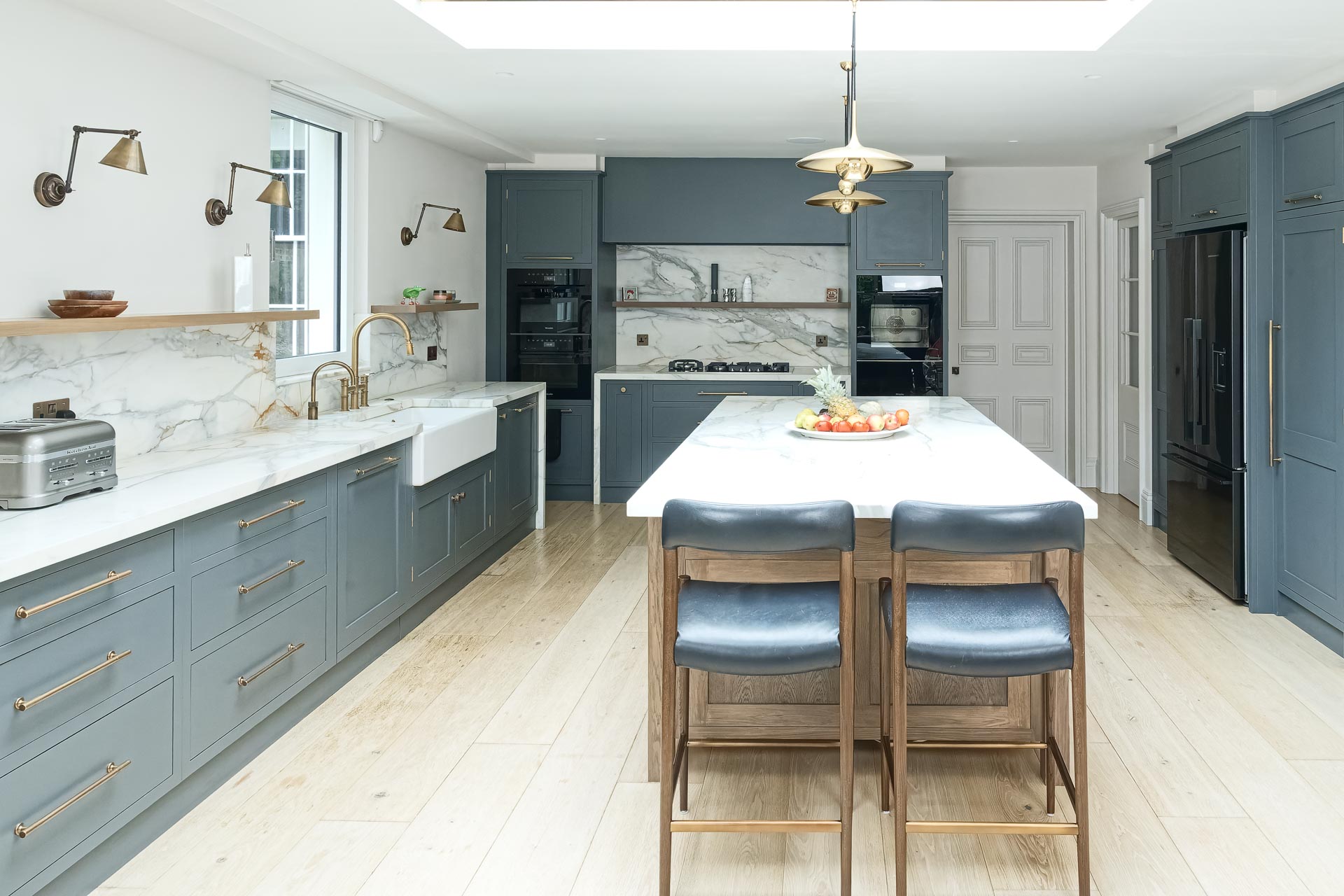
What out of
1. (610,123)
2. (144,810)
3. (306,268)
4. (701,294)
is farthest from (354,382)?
(701,294)

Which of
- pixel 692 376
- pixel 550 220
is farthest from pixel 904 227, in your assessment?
pixel 550 220

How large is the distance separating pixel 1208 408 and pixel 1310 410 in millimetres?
590

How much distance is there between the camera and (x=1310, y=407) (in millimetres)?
4379

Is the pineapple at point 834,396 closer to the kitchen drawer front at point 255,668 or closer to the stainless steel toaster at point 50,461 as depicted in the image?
the kitchen drawer front at point 255,668

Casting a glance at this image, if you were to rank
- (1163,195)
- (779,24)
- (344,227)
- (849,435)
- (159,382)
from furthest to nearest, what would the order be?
(1163,195) < (344,227) < (779,24) < (849,435) < (159,382)

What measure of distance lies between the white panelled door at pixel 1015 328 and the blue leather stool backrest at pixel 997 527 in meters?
5.68

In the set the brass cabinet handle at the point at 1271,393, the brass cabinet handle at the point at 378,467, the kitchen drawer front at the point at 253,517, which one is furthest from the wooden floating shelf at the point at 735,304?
the kitchen drawer front at the point at 253,517

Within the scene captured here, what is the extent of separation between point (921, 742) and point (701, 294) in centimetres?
524

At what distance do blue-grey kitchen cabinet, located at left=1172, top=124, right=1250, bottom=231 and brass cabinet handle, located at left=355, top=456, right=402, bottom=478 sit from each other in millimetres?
3829

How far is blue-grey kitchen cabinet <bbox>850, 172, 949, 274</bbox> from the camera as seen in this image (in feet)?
23.2

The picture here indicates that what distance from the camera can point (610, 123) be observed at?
5922mm

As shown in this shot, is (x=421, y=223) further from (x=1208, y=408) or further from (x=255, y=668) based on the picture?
(x=1208, y=408)

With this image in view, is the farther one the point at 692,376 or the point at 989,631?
the point at 692,376

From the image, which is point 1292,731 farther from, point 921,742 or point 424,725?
point 424,725
